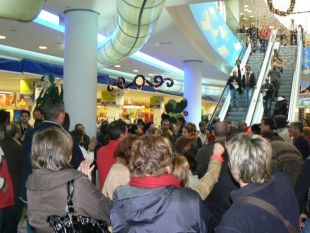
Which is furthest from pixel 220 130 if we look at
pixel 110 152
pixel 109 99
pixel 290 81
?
pixel 109 99

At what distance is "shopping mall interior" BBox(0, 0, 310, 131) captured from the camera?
9.16 metres

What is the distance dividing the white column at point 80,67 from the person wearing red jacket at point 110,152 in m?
4.74

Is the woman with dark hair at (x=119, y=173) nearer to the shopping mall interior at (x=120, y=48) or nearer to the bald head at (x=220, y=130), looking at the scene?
the bald head at (x=220, y=130)

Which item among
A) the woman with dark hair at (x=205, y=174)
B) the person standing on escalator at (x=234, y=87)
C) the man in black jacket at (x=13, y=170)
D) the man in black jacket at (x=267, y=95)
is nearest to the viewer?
the woman with dark hair at (x=205, y=174)

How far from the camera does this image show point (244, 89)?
15852mm

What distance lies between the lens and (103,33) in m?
13.0

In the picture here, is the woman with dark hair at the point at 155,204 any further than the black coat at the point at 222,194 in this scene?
No

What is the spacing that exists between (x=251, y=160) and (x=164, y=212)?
0.52 metres

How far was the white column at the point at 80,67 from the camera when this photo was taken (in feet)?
30.1

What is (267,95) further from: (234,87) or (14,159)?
(14,159)

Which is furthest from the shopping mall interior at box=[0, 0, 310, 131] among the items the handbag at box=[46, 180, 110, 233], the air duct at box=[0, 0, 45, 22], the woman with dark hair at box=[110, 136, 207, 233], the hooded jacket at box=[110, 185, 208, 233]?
the hooded jacket at box=[110, 185, 208, 233]

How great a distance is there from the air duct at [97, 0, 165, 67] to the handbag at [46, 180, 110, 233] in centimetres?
575

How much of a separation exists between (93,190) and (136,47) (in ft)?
26.9

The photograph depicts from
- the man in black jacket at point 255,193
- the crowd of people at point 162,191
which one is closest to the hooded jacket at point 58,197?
the crowd of people at point 162,191
